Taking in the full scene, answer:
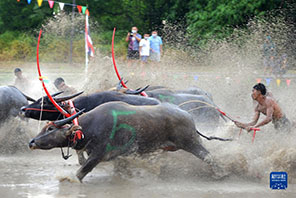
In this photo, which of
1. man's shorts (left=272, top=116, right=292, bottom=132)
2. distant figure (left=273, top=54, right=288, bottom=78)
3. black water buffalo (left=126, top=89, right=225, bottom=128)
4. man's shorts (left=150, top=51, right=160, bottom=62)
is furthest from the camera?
distant figure (left=273, top=54, right=288, bottom=78)

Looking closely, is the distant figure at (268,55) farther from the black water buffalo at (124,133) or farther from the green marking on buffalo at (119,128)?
the green marking on buffalo at (119,128)

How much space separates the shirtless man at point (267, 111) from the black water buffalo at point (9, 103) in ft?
12.9

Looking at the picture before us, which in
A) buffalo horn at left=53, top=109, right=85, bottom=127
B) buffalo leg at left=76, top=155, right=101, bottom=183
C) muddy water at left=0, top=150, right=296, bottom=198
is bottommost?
muddy water at left=0, top=150, right=296, bottom=198

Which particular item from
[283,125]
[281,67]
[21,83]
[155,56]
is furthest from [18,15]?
[283,125]

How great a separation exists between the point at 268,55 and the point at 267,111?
9201 mm

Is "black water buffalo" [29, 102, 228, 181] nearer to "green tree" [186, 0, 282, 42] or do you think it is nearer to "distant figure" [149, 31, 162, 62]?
"distant figure" [149, 31, 162, 62]

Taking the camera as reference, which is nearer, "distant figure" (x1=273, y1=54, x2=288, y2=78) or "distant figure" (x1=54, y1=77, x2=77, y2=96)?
"distant figure" (x1=54, y1=77, x2=77, y2=96)

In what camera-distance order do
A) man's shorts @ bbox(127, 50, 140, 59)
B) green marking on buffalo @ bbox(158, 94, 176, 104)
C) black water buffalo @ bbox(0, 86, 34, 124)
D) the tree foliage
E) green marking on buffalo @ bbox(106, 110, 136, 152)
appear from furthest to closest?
1. the tree foliage
2. man's shorts @ bbox(127, 50, 140, 59)
3. green marking on buffalo @ bbox(158, 94, 176, 104)
4. black water buffalo @ bbox(0, 86, 34, 124)
5. green marking on buffalo @ bbox(106, 110, 136, 152)

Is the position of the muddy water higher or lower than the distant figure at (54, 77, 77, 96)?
lower

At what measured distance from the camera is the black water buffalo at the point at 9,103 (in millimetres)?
9244

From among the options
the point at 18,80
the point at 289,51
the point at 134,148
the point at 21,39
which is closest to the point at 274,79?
the point at 289,51

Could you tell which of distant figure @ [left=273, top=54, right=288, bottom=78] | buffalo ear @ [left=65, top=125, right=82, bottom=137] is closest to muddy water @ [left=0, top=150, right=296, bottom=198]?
buffalo ear @ [left=65, top=125, right=82, bottom=137]

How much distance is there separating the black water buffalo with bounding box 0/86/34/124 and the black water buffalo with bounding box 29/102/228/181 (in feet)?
8.84

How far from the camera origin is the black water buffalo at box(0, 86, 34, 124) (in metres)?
9.24
